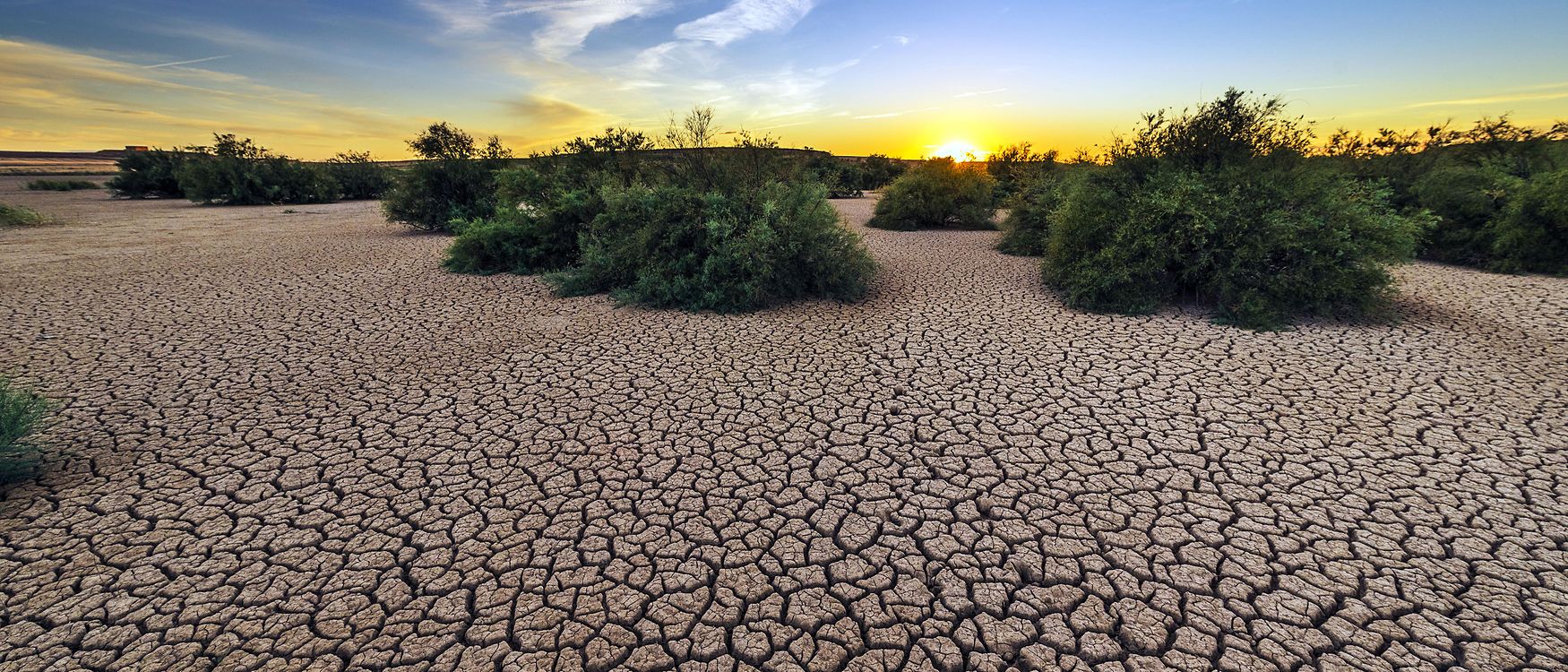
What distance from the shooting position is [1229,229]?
781 cm

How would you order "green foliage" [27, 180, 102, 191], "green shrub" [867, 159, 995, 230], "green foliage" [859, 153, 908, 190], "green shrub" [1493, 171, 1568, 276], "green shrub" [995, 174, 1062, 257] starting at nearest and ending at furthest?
1. "green shrub" [1493, 171, 1568, 276]
2. "green shrub" [995, 174, 1062, 257]
3. "green shrub" [867, 159, 995, 230]
4. "green foliage" [27, 180, 102, 191]
5. "green foliage" [859, 153, 908, 190]

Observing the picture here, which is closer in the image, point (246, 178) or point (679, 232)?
point (679, 232)

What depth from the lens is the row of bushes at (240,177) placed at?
24.2 m

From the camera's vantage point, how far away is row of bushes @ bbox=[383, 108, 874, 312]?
330 inches

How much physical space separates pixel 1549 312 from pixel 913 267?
8128 mm

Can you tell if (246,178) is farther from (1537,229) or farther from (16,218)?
(1537,229)

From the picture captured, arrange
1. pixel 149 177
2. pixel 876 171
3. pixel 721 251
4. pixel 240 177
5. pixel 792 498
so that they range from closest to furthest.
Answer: pixel 792 498 → pixel 721 251 → pixel 240 177 → pixel 149 177 → pixel 876 171

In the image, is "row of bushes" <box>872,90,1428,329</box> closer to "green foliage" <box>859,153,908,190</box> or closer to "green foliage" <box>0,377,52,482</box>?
"green foliage" <box>0,377,52,482</box>

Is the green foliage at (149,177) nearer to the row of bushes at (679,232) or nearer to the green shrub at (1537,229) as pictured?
the row of bushes at (679,232)

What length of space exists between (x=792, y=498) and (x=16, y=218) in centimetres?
2354

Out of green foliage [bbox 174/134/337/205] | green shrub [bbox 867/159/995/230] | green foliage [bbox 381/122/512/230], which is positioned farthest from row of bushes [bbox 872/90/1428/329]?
green foliage [bbox 174/134/337/205]

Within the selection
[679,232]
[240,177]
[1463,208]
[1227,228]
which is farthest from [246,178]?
[1463,208]

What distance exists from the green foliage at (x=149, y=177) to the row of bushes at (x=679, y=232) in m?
26.8

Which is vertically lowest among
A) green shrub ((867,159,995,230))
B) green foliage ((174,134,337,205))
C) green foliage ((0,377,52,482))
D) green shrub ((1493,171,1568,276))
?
green foliage ((0,377,52,482))
